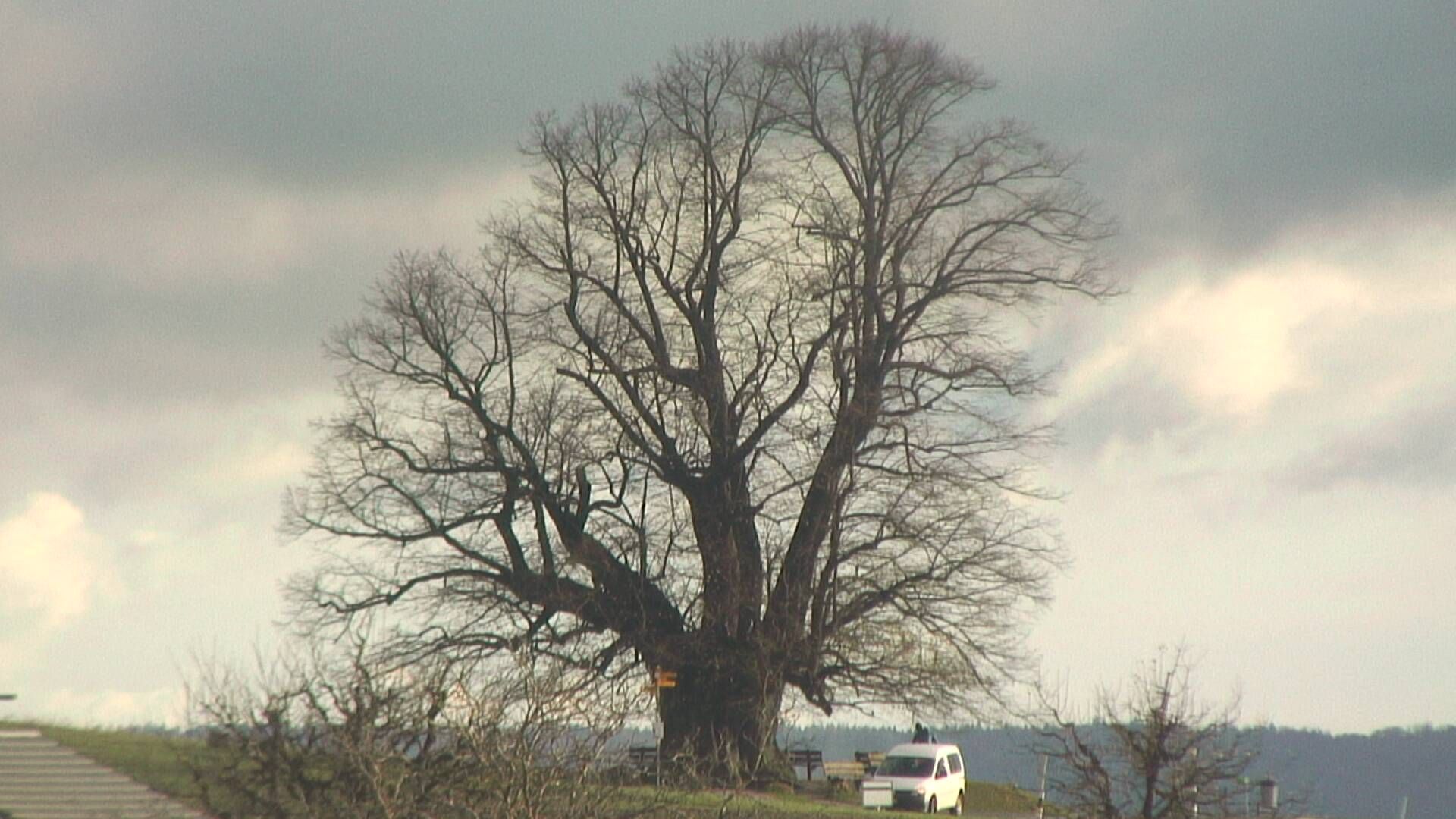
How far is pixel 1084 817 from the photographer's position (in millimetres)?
23531

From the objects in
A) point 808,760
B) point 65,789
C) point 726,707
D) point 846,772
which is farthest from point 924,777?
point 65,789

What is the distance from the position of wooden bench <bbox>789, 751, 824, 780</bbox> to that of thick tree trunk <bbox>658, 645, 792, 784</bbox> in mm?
2171

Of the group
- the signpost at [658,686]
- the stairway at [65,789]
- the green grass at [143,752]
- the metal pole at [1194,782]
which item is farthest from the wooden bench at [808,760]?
the metal pole at [1194,782]

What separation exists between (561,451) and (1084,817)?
1817 cm

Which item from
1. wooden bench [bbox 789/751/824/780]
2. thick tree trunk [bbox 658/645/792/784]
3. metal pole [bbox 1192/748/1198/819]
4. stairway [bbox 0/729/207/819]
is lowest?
stairway [bbox 0/729/207/819]

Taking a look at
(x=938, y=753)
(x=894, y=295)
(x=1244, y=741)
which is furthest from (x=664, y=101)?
(x=1244, y=741)

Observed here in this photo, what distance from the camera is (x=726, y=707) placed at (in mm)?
39500

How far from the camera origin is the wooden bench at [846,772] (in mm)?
42469

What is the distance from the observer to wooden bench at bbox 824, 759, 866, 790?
139ft

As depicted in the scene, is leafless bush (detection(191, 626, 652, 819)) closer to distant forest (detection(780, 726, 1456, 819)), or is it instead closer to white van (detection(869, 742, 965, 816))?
white van (detection(869, 742, 965, 816))

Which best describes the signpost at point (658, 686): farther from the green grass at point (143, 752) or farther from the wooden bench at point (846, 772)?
the green grass at point (143, 752)

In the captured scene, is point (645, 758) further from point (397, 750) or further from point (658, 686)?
point (397, 750)

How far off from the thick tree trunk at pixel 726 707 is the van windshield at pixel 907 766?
2061 mm

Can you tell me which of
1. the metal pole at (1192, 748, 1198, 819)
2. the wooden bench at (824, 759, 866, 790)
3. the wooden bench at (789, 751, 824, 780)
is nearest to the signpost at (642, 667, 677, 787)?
the wooden bench at (789, 751, 824, 780)
